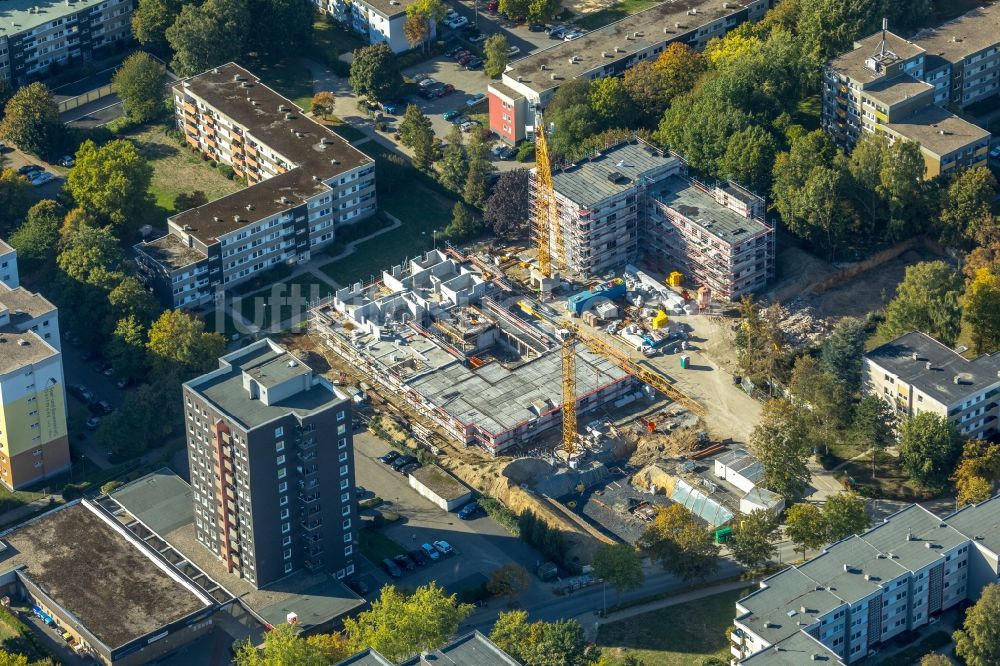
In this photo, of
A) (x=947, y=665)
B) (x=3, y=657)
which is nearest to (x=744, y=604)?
(x=947, y=665)

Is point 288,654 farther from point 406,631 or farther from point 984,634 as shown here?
point 984,634

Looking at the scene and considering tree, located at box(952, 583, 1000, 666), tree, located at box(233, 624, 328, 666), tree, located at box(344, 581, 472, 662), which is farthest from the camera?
tree, located at box(344, 581, 472, 662)

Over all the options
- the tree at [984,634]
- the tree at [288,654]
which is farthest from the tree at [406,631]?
the tree at [984,634]

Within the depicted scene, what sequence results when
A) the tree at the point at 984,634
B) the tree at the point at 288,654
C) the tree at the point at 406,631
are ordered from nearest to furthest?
the tree at the point at 288,654, the tree at the point at 984,634, the tree at the point at 406,631

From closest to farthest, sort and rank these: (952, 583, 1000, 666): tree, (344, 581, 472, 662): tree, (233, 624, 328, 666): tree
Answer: (233, 624, 328, 666): tree
(952, 583, 1000, 666): tree
(344, 581, 472, 662): tree

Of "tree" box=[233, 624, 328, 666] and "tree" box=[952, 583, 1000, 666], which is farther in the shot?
"tree" box=[952, 583, 1000, 666]

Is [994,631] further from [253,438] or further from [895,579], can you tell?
[253,438]

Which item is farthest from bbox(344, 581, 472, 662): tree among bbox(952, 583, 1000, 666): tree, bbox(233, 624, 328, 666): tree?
bbox(952, 583, 1000, 666): tree

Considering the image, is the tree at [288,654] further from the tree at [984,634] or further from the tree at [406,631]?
the tree at [984,634]

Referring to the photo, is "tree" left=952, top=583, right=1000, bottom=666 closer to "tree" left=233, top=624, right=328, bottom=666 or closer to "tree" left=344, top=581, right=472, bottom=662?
"tree" left=344, top=581, right=472, bottom=662
